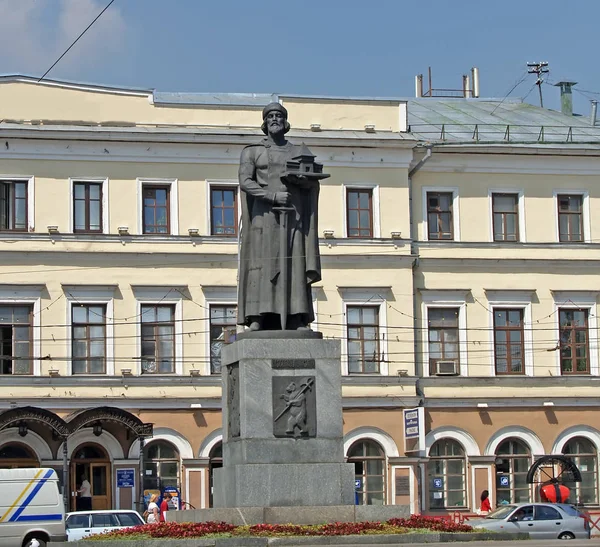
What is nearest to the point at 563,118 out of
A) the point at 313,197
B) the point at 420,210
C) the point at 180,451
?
the point at 420,210

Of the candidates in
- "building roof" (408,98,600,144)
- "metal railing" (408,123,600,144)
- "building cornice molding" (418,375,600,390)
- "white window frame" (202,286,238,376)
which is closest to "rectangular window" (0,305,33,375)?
"white window frame" (202,286,238,376)

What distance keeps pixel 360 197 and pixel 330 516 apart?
28.5 meters

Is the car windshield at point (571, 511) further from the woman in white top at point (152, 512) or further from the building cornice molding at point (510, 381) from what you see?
the woman in white top at point (152, 512)

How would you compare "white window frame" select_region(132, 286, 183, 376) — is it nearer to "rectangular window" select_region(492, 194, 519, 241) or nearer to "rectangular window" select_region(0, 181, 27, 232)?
"rectangular window" select_region(0, 181, 27, 232)

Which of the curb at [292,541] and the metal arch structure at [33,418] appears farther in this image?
the metal arch structure at [33,418]

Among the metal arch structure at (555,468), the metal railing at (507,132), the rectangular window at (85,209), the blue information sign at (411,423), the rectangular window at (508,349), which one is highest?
the metal railing at (507,132)

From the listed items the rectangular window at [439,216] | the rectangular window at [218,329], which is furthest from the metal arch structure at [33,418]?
the rectangular window at [439,216]

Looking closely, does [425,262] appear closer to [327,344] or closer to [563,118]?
[563,118]

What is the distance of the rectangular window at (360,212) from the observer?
153 feet

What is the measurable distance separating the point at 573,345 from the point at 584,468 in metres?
3.80

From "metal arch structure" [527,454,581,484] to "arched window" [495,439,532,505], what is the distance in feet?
1.78

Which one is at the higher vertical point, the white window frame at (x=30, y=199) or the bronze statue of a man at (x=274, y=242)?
the white window frame at (x=30, y=199)

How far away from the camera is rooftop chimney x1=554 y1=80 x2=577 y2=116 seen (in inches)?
2187

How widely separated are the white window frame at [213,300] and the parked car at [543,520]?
36.6 ft
